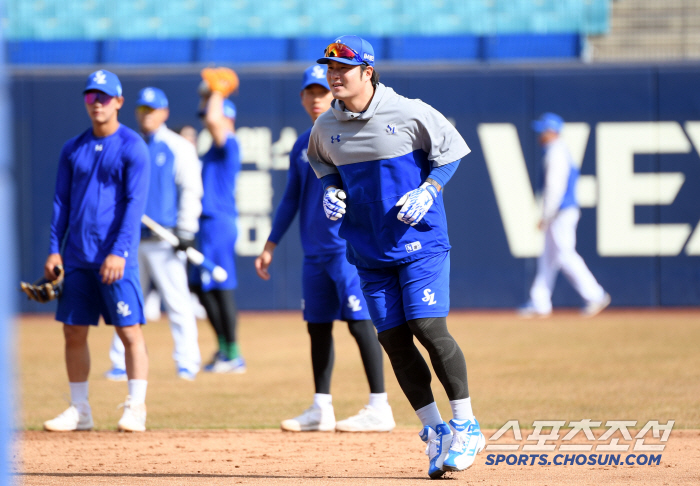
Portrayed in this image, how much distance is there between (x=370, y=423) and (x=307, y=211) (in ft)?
4.71

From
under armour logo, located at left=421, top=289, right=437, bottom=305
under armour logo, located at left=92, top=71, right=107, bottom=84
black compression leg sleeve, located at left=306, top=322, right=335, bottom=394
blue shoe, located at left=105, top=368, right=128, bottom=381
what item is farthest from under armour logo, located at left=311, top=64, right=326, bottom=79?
blue shoe, located at left=105, top=368, right=128, bottom=381

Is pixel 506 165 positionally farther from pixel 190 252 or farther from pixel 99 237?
pixel 99 237

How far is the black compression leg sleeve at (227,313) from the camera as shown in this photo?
8.49 metres

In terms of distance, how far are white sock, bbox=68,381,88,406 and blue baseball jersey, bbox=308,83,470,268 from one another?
93.0 inches

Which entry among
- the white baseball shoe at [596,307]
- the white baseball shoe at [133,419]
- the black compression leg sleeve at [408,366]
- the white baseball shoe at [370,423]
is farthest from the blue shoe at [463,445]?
the white baseball shoe at [596,307]

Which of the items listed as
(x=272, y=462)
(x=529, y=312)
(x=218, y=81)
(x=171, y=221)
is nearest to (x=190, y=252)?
(x=171, y=221)

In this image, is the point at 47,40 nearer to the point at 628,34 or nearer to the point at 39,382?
the point at 39,382

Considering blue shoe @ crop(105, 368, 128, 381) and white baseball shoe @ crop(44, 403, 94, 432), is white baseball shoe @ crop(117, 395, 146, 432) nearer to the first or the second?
white baseball shoe @ crop(44, 403, 94, 432)

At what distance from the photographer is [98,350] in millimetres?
10008

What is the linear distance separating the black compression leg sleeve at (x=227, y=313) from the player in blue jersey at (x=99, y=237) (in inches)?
101

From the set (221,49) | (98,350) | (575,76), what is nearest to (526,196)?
(575,76)

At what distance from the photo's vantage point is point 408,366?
179 inches

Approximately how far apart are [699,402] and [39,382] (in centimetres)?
535

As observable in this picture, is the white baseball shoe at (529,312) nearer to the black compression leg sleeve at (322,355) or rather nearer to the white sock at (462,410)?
the black compression leg sleeve at (322,355)
